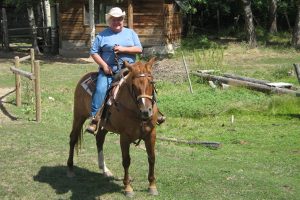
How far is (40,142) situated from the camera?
31.3ft

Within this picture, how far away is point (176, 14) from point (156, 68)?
9153mm

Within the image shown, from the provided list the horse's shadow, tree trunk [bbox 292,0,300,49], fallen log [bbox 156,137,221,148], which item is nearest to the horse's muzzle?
the horse's shadow

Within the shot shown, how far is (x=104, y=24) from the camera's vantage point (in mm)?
25688

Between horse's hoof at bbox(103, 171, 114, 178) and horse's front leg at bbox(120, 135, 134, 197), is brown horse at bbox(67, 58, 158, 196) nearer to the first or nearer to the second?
horse's front leg at bbox(120, 135, 134, 197)

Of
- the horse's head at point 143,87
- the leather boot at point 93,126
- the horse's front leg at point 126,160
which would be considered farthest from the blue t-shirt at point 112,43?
the horse's front leg at point 126,160

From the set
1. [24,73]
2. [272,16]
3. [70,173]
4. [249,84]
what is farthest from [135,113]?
[272,16]

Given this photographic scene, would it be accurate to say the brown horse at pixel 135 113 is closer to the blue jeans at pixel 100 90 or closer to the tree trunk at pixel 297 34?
the blue jeans at pixel 100 90

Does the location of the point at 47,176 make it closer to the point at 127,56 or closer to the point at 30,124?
the point at 127,56

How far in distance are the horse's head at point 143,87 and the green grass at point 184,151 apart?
1432mm

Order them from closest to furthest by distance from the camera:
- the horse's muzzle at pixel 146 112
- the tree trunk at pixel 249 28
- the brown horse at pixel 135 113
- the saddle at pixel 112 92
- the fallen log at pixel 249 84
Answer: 1. the horse's muzzle at pixel 146 112
2. the brown horse at pixel 135 113
3. the saddle at pixel 112 92
4. the fallen log at pixel 249 84
5. the tree trunk at pixel 249 28

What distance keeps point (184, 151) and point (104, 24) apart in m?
16.9

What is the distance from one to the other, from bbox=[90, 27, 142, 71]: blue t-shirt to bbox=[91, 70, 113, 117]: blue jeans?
0.56ft

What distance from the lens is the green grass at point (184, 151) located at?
268 inches

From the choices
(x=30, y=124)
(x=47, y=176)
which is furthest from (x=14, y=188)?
(x=30, y=124)
